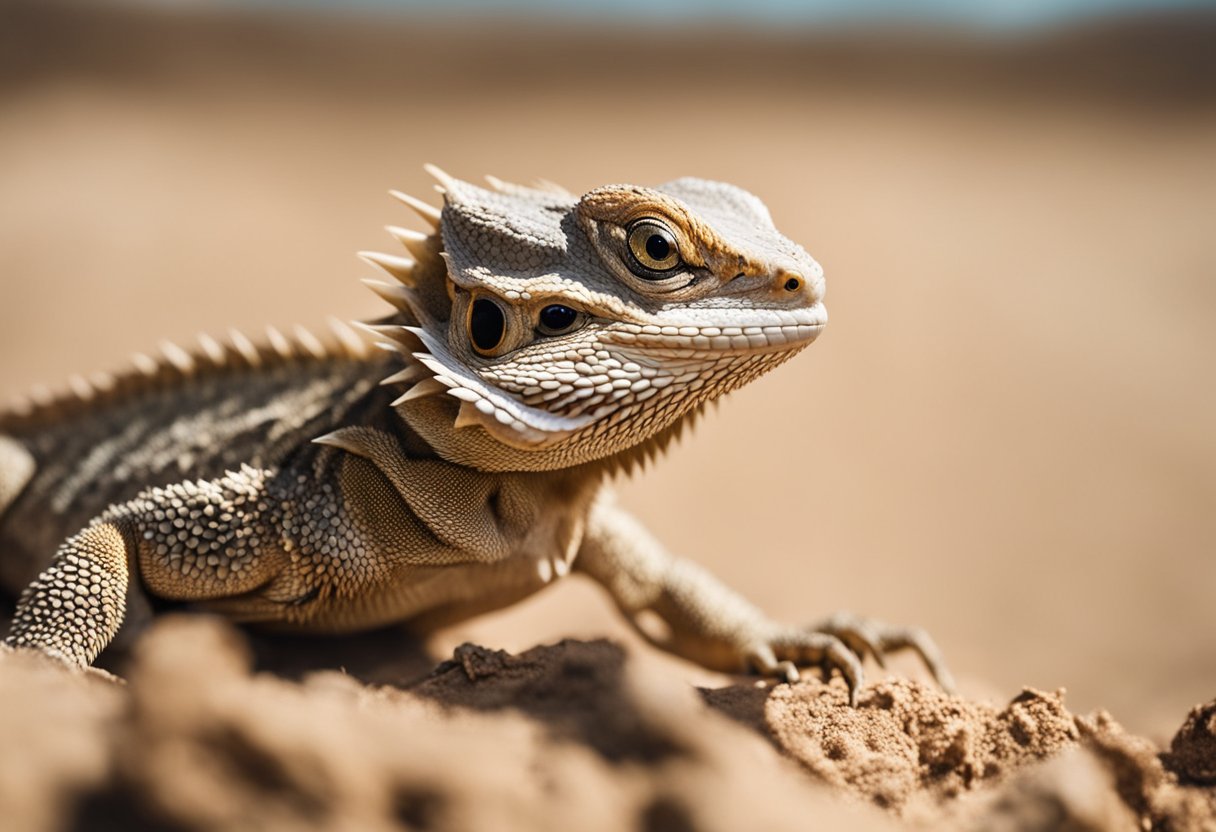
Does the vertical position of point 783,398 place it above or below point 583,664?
below

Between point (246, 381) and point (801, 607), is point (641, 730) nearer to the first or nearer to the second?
point (246, 381)

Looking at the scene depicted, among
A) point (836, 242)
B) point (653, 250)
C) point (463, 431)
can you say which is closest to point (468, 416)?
point (463, 431)

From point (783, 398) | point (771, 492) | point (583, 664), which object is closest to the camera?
point (583, 664)

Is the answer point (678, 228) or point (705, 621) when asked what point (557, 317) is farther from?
point (705, 621)

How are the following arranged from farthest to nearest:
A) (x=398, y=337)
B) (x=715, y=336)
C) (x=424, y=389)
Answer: (x=398, y=337), (x=424, y=389), (x=715, y=336)

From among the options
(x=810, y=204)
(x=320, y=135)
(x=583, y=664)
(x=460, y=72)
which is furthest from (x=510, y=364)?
(x=460, y=72)
